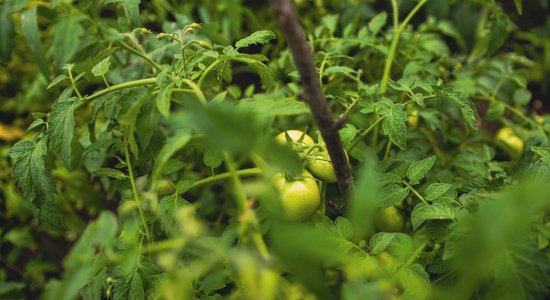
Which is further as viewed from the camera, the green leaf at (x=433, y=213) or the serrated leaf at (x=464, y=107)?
the serrated leaf at (x=464, y=107)

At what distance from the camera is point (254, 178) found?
3.33 feet

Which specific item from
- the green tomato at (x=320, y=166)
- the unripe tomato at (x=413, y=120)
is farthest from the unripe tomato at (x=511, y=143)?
the green tomato at (x=320, y=166)

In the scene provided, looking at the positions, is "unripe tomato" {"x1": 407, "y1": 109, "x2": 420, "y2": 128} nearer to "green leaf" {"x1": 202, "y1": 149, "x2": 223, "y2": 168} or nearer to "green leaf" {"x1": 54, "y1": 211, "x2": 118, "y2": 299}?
"green leaf" {"x1": 202, "y1": 149, "x2": 223, "y2": 168}

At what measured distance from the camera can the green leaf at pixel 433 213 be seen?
2.49ft

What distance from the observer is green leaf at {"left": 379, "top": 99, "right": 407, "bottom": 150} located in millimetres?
862

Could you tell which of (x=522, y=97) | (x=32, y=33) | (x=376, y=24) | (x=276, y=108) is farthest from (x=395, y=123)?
(x=522, y=97)

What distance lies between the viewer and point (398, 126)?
87cm

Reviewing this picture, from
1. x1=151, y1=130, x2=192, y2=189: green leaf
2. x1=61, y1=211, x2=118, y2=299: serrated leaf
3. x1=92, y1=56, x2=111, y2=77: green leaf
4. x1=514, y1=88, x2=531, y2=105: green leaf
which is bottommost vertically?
x1=514, y1=88, x2=531, y2=105: green leaf

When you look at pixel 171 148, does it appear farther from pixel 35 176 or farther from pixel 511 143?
pixel 511 143

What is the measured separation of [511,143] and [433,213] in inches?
29.0

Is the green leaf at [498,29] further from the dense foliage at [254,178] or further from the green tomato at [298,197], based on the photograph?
the green tomato at [298,197]

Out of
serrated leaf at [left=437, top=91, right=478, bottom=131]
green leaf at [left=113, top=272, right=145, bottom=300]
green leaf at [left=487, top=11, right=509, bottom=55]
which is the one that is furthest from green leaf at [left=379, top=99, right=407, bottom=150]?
green leaf at [left=487, top=11, right=509, bottom=55]

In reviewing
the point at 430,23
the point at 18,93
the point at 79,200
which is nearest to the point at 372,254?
the point at 430,23

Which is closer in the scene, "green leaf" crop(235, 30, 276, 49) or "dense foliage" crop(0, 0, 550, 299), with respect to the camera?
"dense foliage" crop(0, 0, 550, 299)
